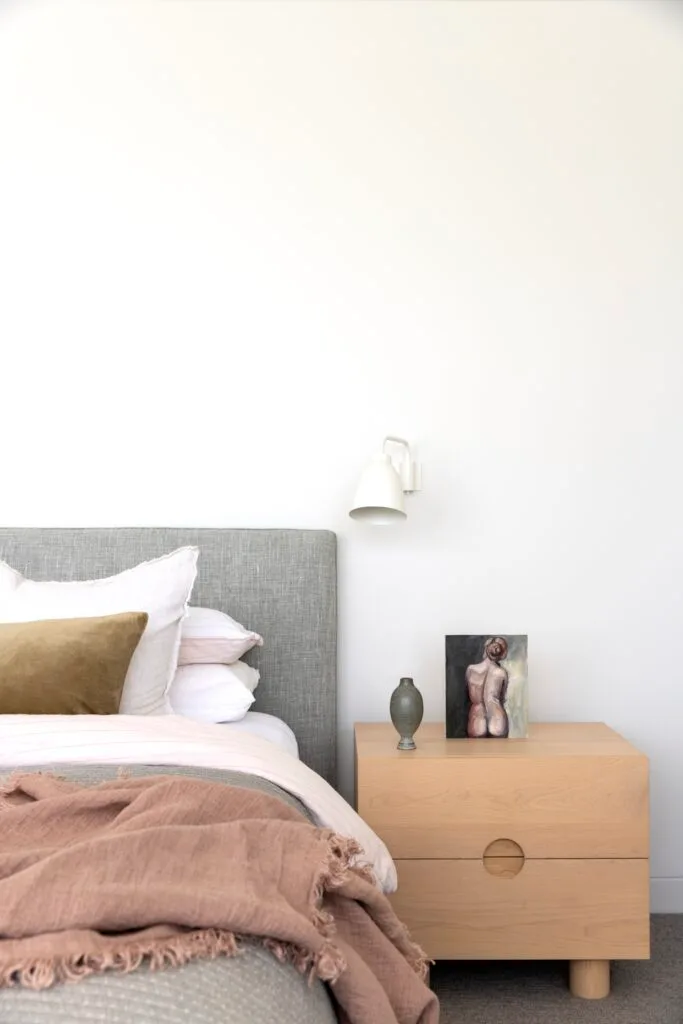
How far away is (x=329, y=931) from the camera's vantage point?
50.4 inches

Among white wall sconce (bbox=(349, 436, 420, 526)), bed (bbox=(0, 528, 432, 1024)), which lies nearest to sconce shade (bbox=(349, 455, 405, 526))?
white wall sconce (bbox=(349, 436, 420, 526))

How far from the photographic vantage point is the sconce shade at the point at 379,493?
269cm

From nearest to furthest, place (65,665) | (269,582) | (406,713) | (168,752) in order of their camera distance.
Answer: (168,752) → (65,665) → (406,713) → (269,582)

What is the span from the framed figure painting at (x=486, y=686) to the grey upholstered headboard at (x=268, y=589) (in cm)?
37

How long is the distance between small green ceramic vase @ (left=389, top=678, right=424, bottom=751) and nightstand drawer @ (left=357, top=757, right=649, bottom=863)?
13 cm

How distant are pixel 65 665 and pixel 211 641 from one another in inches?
17.7

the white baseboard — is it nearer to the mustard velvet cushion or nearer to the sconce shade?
the sconce shade

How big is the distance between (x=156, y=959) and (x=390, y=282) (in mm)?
2227

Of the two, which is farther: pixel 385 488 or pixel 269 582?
pixel 269 582

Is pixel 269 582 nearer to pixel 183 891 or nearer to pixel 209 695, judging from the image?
pixel 209 695

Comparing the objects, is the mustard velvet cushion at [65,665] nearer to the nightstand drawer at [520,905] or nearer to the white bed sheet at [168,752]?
the white bed sheet at [168,752]

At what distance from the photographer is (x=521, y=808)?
238 cm

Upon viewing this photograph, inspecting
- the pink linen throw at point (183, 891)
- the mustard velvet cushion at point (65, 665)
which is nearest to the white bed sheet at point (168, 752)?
the mustard velvet cushion at point (65, 665)

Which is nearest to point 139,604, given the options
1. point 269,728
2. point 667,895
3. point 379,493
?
point 269,728
